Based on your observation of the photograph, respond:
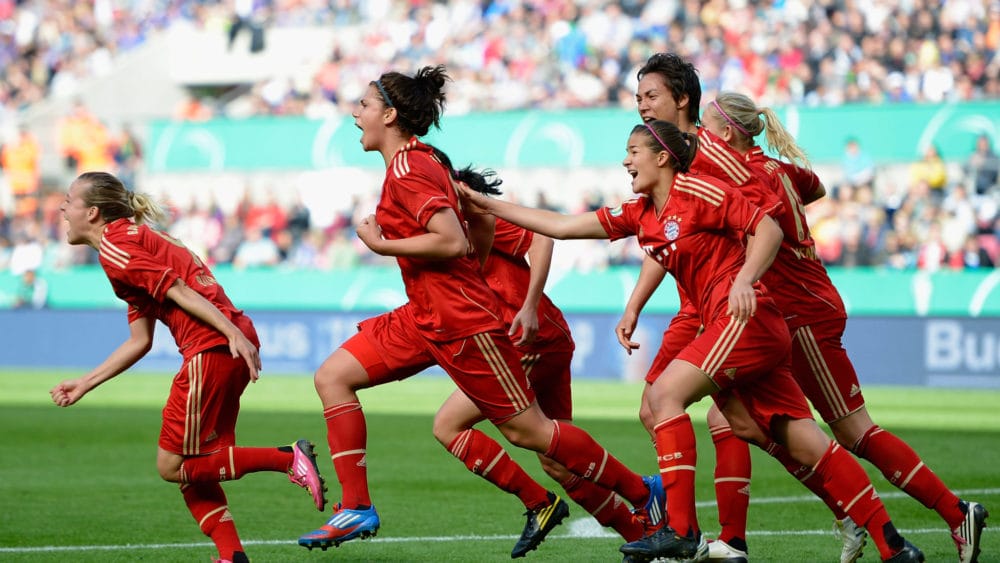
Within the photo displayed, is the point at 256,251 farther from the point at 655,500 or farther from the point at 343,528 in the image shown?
the point at 343,528

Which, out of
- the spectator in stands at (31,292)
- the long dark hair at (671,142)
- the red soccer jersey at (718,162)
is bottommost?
the spectator in stands at (31,292)

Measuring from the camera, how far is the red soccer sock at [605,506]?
21.4 feet

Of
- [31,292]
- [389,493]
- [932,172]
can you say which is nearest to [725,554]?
[389,493]

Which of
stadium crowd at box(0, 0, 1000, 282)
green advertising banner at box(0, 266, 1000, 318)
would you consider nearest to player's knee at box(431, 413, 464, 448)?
green advertising banner at box(0, 266, 1000, 318)

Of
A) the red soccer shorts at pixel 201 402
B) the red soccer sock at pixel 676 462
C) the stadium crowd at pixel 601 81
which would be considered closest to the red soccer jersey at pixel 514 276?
the red soccer sock at pixel 676 462

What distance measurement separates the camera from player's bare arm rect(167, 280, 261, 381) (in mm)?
5961

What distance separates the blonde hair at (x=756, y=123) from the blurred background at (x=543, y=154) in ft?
38.5

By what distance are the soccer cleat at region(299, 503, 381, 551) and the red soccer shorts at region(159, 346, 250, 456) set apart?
1.98 feet

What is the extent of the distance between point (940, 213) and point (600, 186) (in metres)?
5.32

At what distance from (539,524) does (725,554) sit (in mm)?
858

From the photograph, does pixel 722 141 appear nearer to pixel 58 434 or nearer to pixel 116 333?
pixel 58 434

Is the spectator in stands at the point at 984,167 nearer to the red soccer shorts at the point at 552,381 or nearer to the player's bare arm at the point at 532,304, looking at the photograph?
the red soccer shorts at the point at 552,381

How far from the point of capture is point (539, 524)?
657 cm

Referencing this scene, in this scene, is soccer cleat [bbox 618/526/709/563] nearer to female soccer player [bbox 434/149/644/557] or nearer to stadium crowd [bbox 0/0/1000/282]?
female soccer player [bbox 434/149/644/557]
